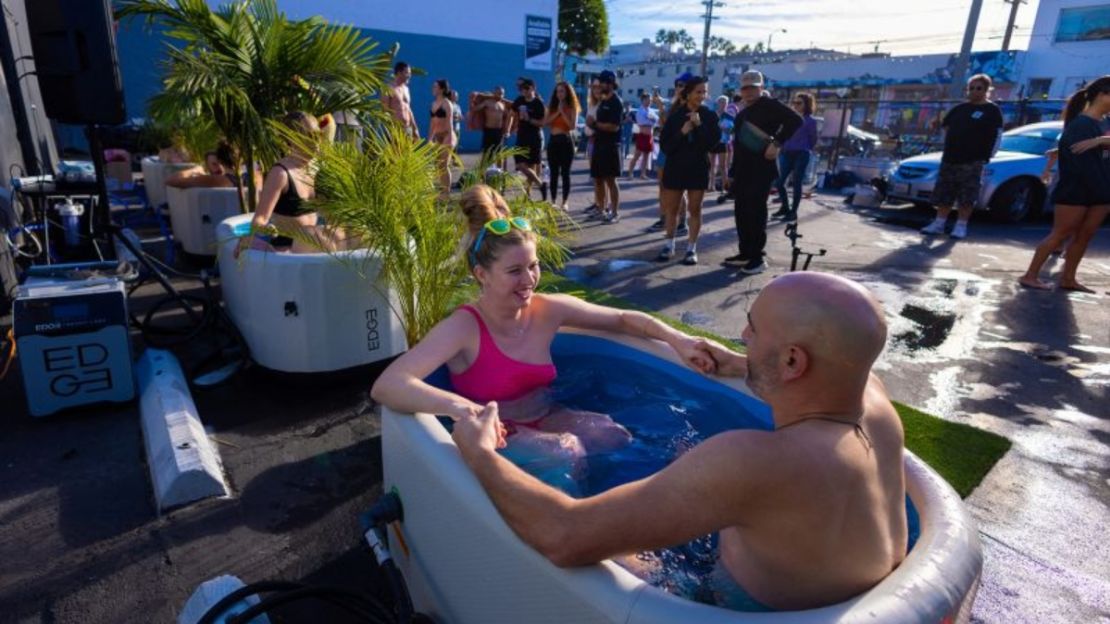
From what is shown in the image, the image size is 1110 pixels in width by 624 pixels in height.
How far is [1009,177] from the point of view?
9289 mm

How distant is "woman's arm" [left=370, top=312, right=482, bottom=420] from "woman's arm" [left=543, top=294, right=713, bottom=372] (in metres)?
0.51

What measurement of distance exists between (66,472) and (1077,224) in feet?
25.0

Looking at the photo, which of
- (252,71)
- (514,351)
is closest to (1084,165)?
(514,351)

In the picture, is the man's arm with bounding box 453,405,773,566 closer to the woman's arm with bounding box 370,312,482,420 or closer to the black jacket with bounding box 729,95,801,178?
the woman's arm with bounding box 370,312,482,420

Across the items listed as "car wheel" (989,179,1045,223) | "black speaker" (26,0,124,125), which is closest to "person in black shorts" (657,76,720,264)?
"black speaker" (26,0,124,125)

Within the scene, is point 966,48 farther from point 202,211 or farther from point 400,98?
point 202,211

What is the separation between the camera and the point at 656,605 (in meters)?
1.21

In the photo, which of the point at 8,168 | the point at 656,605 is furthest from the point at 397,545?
the point at 8,168

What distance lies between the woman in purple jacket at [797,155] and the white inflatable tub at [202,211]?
7.32 metres

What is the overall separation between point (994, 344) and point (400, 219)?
4483 millimetres

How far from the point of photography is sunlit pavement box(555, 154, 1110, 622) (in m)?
2.43

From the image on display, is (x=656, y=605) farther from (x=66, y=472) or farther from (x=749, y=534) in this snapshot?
(x=66, y=472)

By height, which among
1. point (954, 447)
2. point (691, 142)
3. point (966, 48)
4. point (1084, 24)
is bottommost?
point (954, 447)

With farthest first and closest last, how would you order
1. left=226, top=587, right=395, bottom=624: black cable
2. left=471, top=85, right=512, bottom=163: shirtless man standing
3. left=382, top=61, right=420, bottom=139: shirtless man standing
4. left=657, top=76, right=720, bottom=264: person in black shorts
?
left=471, top=85, right=512, bottom=163: shirtless man standing
left=382, top=61, right=420, bottom=139: shirtless man standing
left=657, top=76, right=720, bottom=264: person in black shorts
left=226, top=587, right=395, bottom=624: black cable
